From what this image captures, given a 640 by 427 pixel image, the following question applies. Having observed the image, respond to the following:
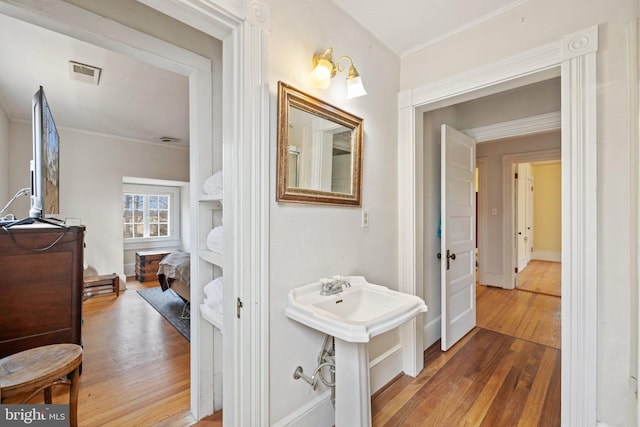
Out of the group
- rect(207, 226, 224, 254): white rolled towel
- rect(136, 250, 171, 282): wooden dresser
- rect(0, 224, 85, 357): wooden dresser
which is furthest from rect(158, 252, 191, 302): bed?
rect(207, 226, 224, 254): white rolled towel

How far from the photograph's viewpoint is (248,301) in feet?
4.02

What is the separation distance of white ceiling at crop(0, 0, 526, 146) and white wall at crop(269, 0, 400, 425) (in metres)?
0.20

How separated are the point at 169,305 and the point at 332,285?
3.28 metres

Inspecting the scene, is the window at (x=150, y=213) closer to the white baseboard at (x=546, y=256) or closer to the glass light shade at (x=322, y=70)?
the glass light shade at (x=322, y=70)

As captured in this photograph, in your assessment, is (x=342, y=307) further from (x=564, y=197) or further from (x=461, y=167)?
(x=461, y=167)

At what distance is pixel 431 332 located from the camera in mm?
2572

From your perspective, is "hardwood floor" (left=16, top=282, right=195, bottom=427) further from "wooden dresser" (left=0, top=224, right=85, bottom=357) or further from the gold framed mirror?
the gold framed mirror

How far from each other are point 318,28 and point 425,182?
157 cm

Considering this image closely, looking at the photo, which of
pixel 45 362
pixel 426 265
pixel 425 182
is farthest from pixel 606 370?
pixel 45 362

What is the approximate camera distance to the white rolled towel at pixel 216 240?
153 centimetres

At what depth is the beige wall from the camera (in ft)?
21.5

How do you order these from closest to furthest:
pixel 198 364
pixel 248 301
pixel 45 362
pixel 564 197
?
1. pixel 248 301
2. pixel 45 362
3. pixel 564 197
4. pixel 198 364

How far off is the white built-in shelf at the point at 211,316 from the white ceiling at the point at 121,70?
196 cm

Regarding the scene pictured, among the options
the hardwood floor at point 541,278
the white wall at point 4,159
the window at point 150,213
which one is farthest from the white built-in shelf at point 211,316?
the window at point 150,213
